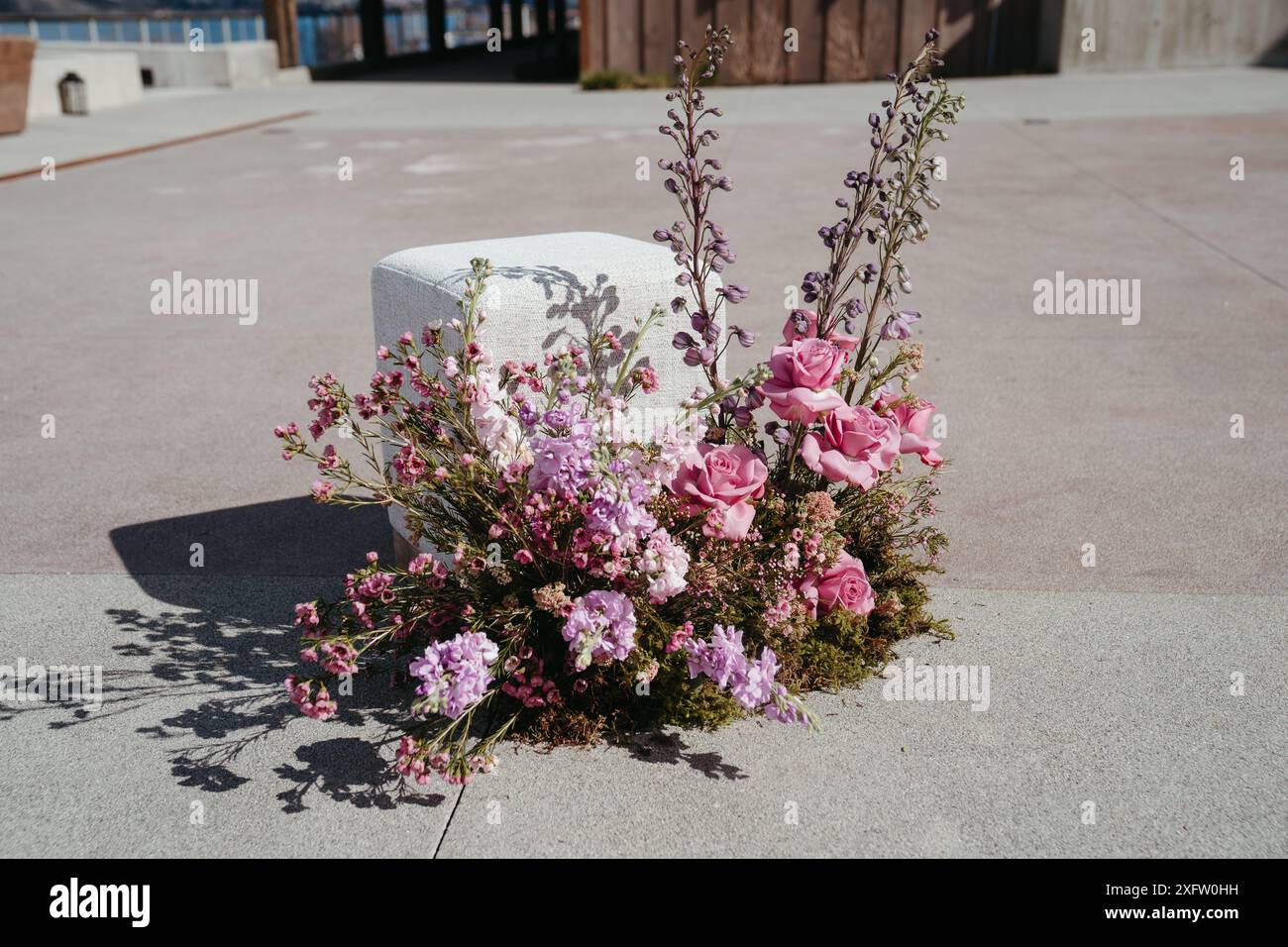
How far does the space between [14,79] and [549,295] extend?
15.5m

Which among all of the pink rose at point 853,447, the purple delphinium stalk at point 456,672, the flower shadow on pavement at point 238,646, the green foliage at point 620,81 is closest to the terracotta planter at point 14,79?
the green foliage at point 620,81

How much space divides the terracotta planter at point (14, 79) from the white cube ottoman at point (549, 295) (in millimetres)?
14435

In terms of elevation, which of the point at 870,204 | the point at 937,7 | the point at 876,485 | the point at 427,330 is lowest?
the point at 876,485

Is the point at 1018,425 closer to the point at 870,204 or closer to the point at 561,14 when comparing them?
the point at 870,204

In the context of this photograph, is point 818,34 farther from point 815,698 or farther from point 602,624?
point 602,624

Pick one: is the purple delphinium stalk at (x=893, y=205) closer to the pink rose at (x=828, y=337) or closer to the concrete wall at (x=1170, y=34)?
the pink rose at (x=828, y=337)

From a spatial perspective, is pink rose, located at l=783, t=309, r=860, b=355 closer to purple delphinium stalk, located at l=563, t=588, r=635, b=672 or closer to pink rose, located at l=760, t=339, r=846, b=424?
pink rose, located at l=760, t=339, r=846, b=424

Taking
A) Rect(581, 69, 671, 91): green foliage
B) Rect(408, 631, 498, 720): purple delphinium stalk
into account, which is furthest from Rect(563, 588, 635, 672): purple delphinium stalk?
Rect(581, 69, 671, 91): green foliage

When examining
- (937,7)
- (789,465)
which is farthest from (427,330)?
(937,7)

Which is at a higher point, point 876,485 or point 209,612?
point 876,485

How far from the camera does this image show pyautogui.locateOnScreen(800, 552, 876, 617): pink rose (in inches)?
145

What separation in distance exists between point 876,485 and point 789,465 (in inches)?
13.1

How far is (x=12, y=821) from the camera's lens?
121 inches

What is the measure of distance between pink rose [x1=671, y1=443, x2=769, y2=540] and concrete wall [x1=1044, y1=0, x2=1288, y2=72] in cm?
2144
